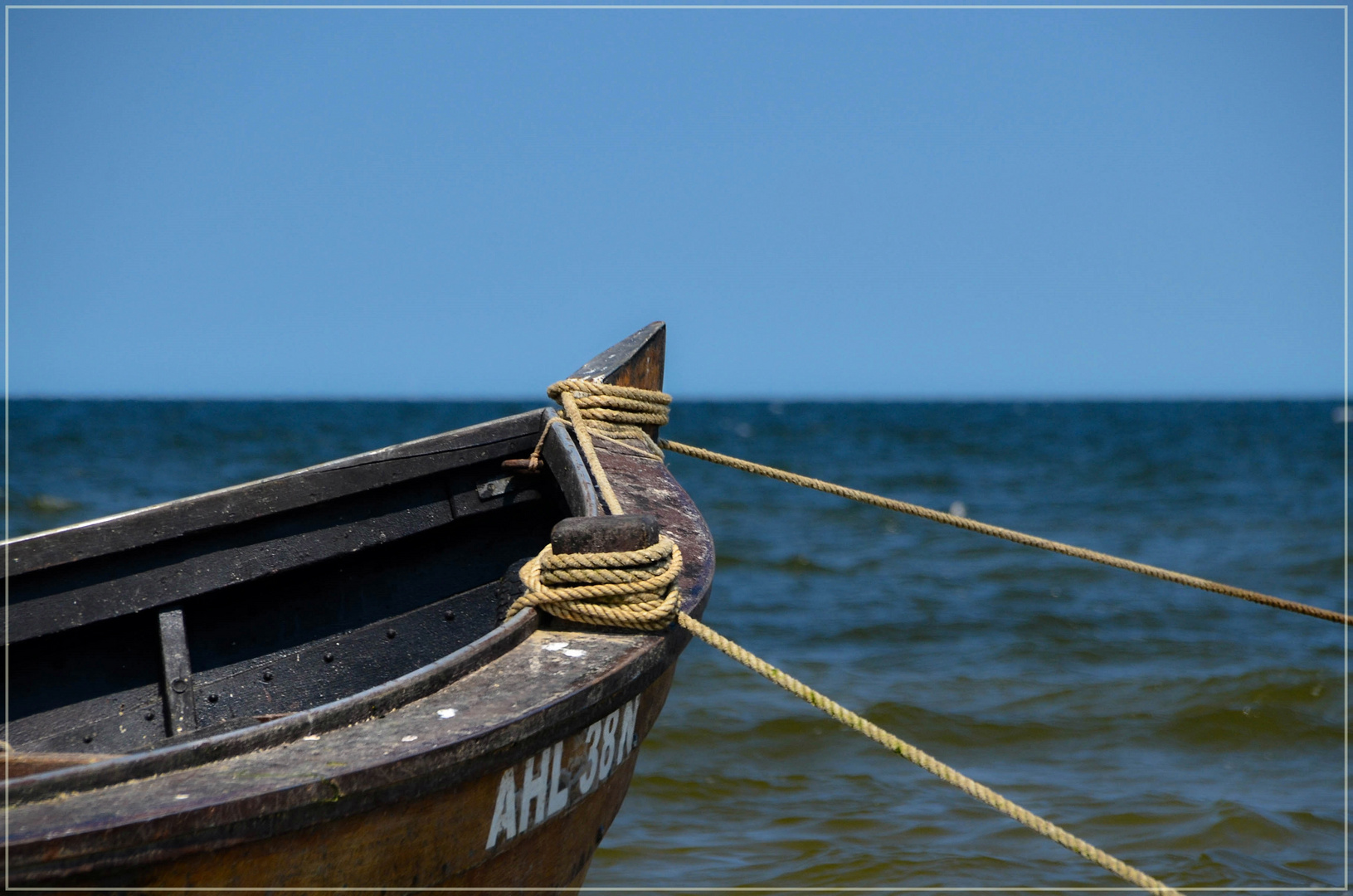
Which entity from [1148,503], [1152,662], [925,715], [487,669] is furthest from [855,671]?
[1148,503]

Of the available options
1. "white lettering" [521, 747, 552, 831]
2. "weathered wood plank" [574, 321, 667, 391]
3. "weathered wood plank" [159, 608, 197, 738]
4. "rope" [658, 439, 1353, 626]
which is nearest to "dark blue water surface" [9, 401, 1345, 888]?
"rope" [658, 439, 1353, 626]

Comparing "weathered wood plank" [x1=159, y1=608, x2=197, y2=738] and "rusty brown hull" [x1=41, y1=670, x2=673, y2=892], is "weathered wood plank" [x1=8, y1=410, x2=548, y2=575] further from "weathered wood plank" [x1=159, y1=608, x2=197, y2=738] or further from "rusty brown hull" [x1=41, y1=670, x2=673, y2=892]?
"rusty brown hull" [x1=41, y1=670, x2=673, y2=892]

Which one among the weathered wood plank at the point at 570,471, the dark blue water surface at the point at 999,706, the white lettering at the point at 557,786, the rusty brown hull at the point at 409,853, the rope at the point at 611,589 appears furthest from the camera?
the dark blue water surface at the point at 999,706

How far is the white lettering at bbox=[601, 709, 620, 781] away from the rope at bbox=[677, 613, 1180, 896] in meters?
0.19

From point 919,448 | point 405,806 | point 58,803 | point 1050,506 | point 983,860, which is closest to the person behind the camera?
point 58,803

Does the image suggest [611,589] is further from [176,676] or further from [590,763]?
[176,676]

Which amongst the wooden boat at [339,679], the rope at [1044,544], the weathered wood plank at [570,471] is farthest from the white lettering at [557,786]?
the rope at [1044,544]

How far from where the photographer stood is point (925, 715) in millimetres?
4586

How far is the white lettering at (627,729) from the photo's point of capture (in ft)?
5.77

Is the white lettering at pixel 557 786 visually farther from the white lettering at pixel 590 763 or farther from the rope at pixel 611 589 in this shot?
the rope at pixel 611 589

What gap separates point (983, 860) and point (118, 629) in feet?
8.44

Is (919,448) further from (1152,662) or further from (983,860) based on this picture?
(983,860)

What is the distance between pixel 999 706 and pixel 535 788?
3.70m

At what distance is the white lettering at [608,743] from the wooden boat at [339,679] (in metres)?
0.01
